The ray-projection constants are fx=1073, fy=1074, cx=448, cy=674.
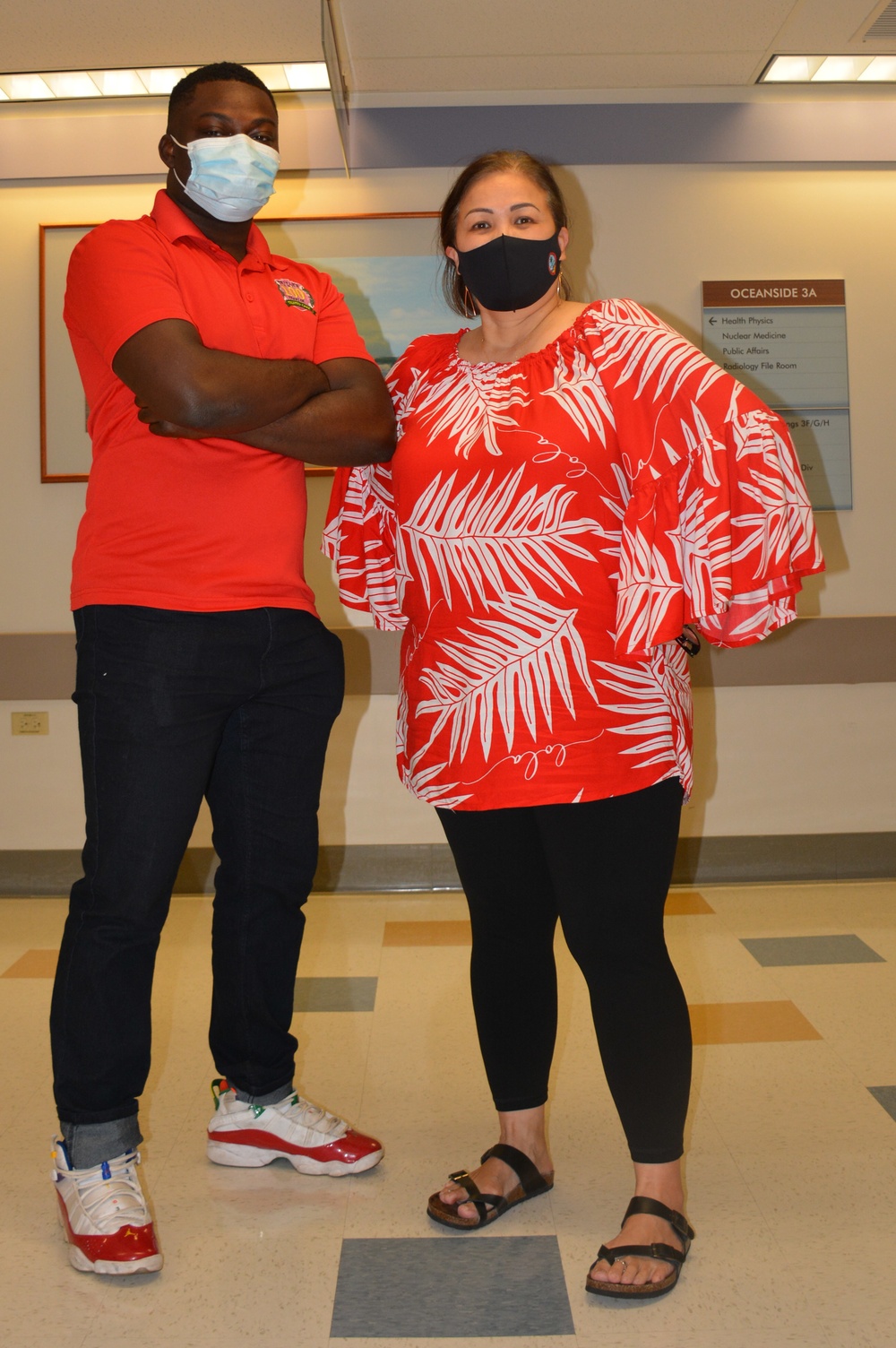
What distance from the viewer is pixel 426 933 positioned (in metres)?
3.08

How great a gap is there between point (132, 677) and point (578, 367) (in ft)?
2.43

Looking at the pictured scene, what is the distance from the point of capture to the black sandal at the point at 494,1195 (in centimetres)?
153

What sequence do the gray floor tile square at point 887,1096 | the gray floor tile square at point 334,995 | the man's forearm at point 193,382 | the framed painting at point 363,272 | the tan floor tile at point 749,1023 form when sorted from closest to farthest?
1. the man's forearm at point 193,382
2. the gray floor tile square at point 887,1096
3. the tan floor tile at point 749,1023
4. the gray floor tile square at point 334,995
5. the framed painting at point 363,272

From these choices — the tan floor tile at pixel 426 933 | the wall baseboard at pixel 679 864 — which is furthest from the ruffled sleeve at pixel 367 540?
the wall baseboard at pixel 679 864

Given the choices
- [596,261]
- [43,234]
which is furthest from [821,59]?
[43,234]

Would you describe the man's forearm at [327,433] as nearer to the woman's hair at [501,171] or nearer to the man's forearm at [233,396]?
the man's forearm at [233,396]

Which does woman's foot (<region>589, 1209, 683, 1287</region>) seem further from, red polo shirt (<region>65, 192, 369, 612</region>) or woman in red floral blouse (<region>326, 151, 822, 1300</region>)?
red polo shirt (<region>65, 192, 369, 612</region>)

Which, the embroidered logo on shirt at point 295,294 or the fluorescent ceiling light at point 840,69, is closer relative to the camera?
the embroidered logo on shirt at point 295,294

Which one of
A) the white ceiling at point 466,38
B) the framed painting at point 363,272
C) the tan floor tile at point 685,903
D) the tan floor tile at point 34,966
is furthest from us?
the framed painting at point 363,272

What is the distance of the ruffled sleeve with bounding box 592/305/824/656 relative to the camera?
53.5 inches

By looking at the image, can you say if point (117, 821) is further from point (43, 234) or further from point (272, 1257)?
point (43, 234)

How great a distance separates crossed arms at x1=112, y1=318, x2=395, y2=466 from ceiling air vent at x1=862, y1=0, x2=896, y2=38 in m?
2.41

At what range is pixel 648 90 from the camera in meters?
3.47

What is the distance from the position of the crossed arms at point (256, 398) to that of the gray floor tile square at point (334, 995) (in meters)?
1.41
